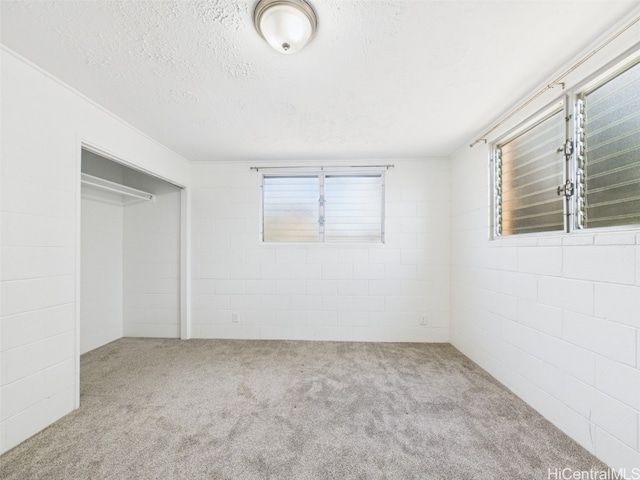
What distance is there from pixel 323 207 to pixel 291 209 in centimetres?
44

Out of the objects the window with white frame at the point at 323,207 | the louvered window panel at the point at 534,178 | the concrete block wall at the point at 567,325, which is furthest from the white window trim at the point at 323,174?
the louvered window panel at the point at 534,178

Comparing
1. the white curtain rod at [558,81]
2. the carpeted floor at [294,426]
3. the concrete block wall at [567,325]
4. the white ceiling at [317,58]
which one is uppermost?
the white ceiling at [317,58]

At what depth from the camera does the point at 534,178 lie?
198 cm

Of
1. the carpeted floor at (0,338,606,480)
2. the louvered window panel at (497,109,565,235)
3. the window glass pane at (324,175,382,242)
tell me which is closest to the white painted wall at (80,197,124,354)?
the carpeted floor at (0,338,606,480)

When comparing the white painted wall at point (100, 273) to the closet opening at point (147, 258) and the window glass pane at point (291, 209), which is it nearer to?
the closet opening at point (147, 258)

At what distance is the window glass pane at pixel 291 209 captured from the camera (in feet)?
10.9

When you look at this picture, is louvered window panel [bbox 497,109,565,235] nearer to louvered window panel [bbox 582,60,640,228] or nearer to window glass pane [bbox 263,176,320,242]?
louvered window panel [bbox 582,60,640,228]

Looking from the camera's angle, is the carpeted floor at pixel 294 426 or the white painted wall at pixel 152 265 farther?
the white painted wall at pixel 152 265

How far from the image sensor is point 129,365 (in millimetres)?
2506

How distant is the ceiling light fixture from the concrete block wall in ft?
6.33

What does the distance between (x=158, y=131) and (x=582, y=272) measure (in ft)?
11.6

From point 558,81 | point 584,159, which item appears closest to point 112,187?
point 558,81

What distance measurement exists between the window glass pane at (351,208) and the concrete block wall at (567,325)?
3.79 feet

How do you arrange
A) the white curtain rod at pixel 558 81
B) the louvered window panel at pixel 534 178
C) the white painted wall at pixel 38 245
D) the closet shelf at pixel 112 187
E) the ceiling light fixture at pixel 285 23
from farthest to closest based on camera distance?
the closet shelf at pixel 112 187 → the louvered window panel at pixel 534 178 → the white painted wall at pixel 38 245 → the white curtain rod at pixel 558 81 → the ceiling light fixture at pixel 285 23
